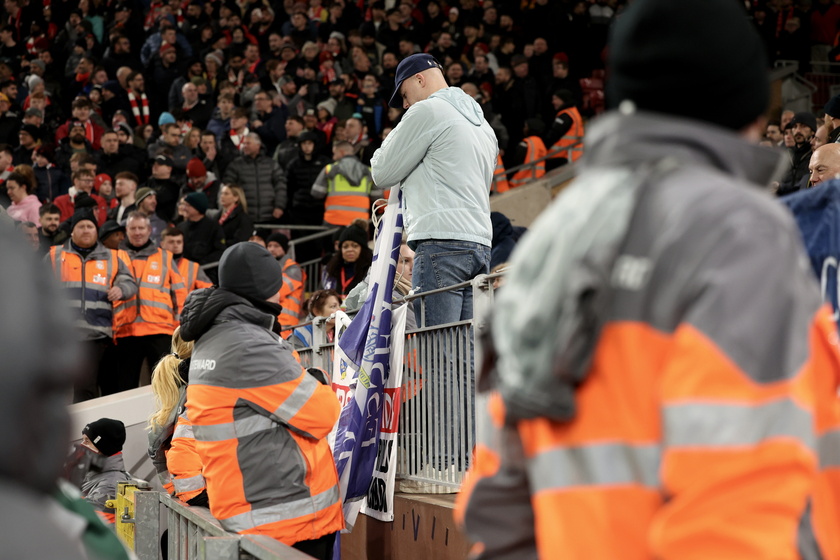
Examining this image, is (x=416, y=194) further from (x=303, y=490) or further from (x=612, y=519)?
(x=612, y=519)

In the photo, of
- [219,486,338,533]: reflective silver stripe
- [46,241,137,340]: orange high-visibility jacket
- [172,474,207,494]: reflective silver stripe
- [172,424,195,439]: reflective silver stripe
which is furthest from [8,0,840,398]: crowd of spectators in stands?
[219,486,338,533]: reflective silver stripe

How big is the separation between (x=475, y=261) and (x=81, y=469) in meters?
3.98

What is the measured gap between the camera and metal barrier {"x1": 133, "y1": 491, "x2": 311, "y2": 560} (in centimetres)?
361

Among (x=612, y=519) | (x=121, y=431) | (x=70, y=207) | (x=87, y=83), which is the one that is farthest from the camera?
(x=87, y=83)

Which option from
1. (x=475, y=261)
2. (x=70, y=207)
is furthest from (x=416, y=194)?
(x=70, y=207)

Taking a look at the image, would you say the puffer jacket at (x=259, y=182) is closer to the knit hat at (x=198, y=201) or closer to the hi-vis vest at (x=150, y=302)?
the knit hat at (x=198, y=201)

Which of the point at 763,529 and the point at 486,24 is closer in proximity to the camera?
the point at 763,529

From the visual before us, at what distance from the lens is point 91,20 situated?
2088cm

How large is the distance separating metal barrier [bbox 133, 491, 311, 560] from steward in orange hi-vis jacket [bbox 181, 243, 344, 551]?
0.23m

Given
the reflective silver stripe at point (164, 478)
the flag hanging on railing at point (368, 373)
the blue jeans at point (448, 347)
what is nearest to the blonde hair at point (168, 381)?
the reflective silver stripe at point (164, 478)

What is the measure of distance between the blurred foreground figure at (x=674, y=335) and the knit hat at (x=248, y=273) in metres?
3.49

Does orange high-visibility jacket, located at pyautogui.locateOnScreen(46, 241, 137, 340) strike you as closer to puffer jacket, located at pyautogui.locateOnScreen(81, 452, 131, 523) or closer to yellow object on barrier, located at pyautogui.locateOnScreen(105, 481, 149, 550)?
puffer jacket, located at pyautogui.locateOnScreen(81, 452, 131, 523)

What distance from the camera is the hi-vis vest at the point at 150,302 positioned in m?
11.4

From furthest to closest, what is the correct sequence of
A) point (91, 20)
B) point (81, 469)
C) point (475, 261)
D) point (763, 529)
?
point (91, 20) < point (475, 261) < point (81, 469) < point (763, 529)
